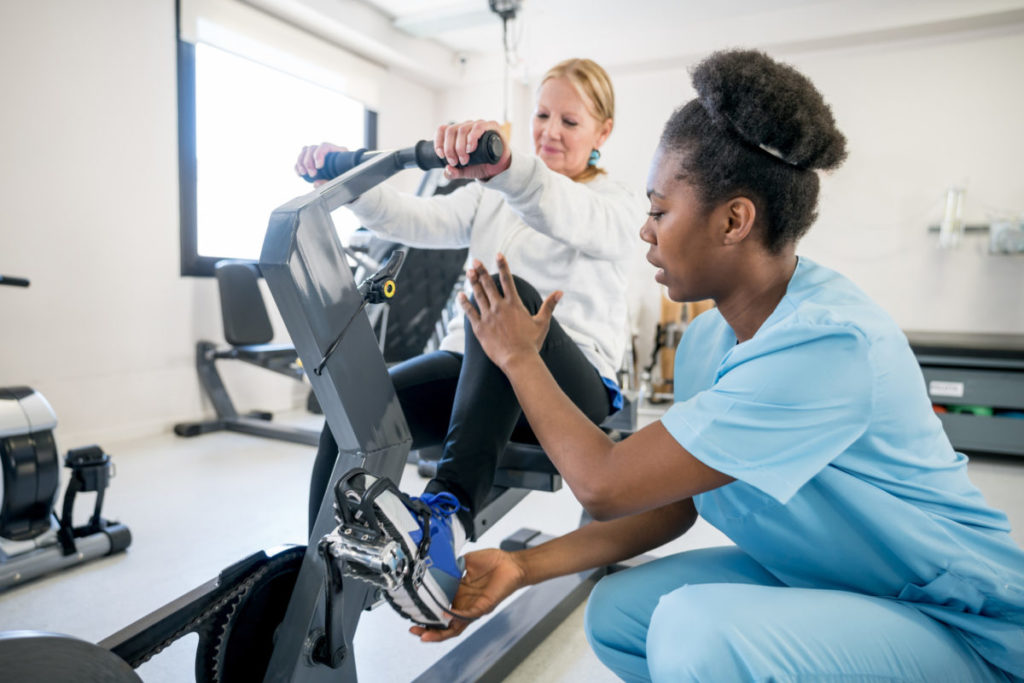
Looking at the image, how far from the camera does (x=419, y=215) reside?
59.7 inches

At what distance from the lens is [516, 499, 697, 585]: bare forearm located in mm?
1057

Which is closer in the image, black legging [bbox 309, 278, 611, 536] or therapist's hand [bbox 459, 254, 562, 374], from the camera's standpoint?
therapist's hand [bbox 459, 254, 562, 374]

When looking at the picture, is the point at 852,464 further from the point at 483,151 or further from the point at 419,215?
the point at 419,215

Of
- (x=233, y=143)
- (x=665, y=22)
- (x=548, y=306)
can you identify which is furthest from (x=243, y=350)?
(x=665, y=22)

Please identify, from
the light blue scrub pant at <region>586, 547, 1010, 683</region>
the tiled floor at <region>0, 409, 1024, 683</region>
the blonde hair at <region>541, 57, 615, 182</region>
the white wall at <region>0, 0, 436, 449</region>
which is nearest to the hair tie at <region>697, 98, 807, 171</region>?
the light blue scrub pant at <region>586, 547, 1010, 683</region>

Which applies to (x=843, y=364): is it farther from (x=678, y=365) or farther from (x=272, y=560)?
(x=272, y=560)

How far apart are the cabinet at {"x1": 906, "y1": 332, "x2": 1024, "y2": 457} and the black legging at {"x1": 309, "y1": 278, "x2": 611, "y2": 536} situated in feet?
9.81

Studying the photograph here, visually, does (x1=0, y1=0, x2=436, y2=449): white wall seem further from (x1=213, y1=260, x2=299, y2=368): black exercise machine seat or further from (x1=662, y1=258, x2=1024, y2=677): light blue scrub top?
(x1=662, y1=258, x2=1024, y2=677): light blue scrub top

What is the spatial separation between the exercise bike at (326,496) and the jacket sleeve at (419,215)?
1.01 feet

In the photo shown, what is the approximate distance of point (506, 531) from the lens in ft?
7.38

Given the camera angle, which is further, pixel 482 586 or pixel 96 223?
pixel 96 223

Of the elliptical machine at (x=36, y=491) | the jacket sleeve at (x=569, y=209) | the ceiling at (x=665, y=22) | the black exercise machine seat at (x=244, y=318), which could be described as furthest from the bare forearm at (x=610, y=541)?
the ceiling at (x=665, y=22)

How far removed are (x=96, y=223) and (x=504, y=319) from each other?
2965mm

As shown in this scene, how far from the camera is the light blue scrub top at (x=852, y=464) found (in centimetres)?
74
